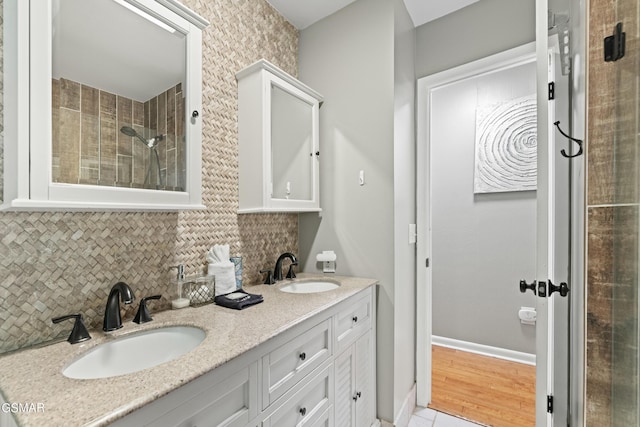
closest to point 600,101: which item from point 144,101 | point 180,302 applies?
point 144,101

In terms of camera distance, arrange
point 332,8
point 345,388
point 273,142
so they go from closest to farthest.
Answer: point 345,388 < point 273,142 < point 332,8

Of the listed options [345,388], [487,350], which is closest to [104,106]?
[345,388]

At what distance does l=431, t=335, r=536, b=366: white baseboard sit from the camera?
250 centimetres

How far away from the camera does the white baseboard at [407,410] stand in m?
1.73

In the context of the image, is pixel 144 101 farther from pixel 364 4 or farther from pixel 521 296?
pixel 521 296

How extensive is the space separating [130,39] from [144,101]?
0.21m

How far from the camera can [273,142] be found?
1.65 meters

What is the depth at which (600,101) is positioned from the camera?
0.83 m

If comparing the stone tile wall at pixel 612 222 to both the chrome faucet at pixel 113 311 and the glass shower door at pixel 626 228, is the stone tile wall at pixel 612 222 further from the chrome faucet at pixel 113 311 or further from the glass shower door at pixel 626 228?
the chrome faucet at pixel 113 311

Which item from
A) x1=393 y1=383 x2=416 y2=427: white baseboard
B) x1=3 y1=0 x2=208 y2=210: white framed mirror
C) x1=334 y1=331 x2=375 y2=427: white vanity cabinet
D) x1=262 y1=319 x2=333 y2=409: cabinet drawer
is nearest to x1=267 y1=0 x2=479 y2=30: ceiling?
x1=3 y1=0 x2=208 y2=210: white framed mirror

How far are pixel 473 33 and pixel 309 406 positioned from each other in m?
2.26

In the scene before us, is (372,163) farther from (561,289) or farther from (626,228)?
(626,228)

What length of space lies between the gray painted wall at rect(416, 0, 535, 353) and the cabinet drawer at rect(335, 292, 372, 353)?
5.08ft

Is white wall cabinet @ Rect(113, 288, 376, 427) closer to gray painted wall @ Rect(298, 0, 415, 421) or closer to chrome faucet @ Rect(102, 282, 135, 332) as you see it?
gray painted wall @ Rect(298, 0, 415, 421)
